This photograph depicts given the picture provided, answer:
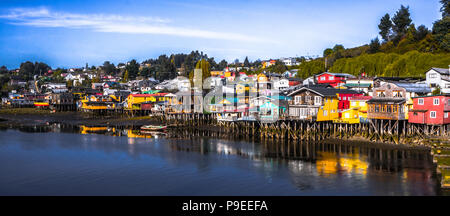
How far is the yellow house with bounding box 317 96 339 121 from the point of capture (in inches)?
1618

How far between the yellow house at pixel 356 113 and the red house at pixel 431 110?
4.74 m

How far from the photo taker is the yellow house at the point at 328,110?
135 feet

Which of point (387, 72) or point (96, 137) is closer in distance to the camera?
point (96, 137)

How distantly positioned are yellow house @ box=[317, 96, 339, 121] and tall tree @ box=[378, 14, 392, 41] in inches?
2348

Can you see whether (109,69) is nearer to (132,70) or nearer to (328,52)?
(132,70)

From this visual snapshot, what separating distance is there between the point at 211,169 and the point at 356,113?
Result: 18171 mm

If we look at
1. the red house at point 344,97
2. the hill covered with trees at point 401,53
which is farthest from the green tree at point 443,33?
the red house at point 344,97

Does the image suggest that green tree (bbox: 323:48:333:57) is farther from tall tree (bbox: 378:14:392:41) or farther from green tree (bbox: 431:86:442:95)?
green tree (bbox: 431:86:442:95)

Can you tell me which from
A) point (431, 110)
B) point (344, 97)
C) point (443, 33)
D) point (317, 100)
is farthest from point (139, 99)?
point (443, 33)

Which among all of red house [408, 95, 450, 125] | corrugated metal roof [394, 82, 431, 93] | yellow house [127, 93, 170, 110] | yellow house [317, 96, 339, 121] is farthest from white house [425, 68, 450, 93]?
yellow house [127, 93, 170, 110]

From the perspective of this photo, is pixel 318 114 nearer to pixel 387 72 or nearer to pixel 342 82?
pixel 342 82
